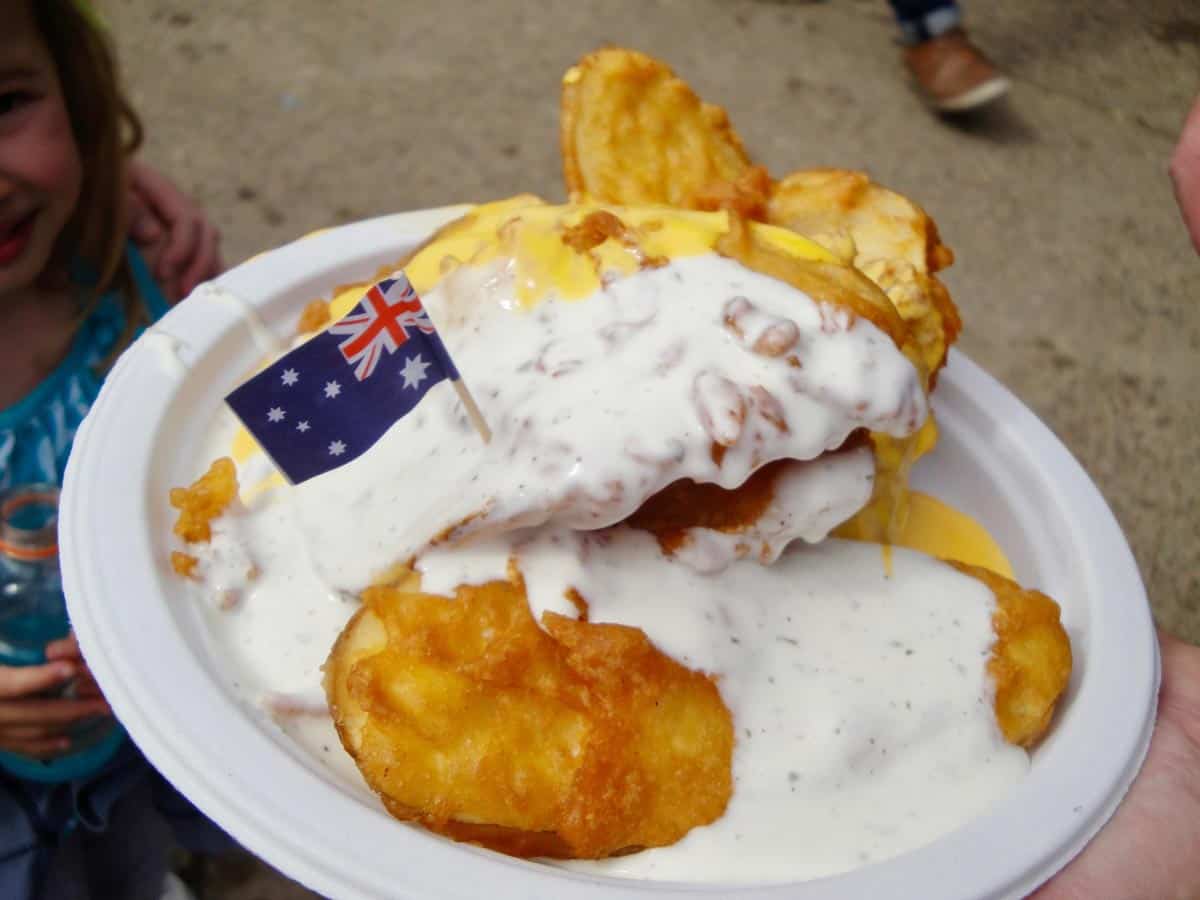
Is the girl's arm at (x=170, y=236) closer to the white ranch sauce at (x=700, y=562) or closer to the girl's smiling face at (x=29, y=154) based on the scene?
the girl's smiling face at (x=29, y=154)

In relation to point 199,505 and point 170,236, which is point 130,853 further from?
point 170,236

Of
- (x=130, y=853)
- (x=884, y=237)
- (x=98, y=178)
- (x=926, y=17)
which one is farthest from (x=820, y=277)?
(x=926, y=17)

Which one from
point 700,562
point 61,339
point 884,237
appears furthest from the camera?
point 61,339

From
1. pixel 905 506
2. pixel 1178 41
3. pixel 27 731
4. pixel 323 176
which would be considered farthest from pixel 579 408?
pixel 1178 41

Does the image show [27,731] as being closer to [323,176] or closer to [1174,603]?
[323,176]

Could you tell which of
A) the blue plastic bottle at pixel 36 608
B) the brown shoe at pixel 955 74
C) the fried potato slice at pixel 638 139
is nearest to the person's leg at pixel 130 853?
the blue plastic bottle at pixel 36 608

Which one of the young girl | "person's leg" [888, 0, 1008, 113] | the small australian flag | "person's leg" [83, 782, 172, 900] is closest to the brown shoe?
"person's leg" [888, 0, 1008, 113]
